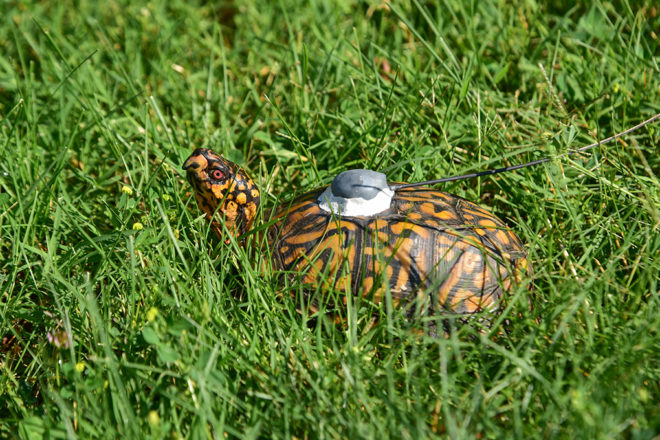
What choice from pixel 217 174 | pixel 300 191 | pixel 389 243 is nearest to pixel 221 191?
pixel 217 174

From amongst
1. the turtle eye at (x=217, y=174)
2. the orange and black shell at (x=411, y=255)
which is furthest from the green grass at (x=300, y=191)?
the turtle eye at (x=217, y=174)

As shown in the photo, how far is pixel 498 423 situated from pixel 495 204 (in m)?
1.05

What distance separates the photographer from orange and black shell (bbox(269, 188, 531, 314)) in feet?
5.94

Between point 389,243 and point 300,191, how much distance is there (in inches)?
30.8

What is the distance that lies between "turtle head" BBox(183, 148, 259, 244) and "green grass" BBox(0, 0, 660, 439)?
11 centimetres

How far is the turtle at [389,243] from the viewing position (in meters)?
1.81

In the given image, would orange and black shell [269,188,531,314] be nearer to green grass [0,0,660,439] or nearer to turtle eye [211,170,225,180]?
green grass [0,0,660,439]

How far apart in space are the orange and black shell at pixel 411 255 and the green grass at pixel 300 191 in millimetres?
96

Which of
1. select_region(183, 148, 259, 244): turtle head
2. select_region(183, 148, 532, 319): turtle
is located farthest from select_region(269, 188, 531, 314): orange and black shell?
select_region(183, 148, 259, 244): turtle head

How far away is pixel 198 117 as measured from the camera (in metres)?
3.02

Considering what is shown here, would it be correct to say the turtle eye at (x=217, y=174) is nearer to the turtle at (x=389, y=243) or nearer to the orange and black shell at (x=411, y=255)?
the turtle at (x=389, y=243)

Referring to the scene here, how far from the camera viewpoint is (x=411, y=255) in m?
1.84

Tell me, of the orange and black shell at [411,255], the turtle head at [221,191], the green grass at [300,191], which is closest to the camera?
the green grass at [300,191]

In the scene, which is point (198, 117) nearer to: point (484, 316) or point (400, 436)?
point (484, 316)
